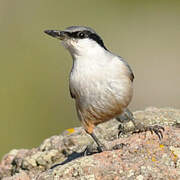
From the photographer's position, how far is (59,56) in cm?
2052

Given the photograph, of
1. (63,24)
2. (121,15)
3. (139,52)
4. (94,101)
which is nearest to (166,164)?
(94,101)

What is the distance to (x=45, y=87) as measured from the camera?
1705 cm

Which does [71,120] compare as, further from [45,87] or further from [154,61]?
[154,61]

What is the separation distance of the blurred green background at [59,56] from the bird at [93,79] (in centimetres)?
709

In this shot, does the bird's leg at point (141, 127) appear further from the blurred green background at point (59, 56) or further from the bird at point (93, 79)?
the blurred green background at point (59, 56)

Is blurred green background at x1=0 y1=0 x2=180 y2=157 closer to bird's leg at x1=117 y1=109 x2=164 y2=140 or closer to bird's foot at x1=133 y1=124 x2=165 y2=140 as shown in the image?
bird's leg at x1=117 y1=109 x2=164 y2=140

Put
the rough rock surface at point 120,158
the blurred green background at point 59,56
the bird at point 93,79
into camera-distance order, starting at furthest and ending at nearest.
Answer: the blurred green background at point 59,56
the bird at point 93,79
the rough rock surface at point 120,158

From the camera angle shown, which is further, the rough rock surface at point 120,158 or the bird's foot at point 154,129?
the bird's foot at point 154,129

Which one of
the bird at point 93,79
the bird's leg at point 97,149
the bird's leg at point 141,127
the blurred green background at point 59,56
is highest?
the bird at point 93,79

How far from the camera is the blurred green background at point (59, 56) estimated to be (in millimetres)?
15203

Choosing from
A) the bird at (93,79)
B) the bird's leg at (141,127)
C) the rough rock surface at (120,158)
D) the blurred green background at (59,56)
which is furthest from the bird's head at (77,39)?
the blurred green background at (59,56)

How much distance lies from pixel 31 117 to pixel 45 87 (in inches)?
86.6

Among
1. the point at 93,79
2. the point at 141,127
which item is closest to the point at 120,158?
the point at 141,127

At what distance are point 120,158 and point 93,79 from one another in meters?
1.13
